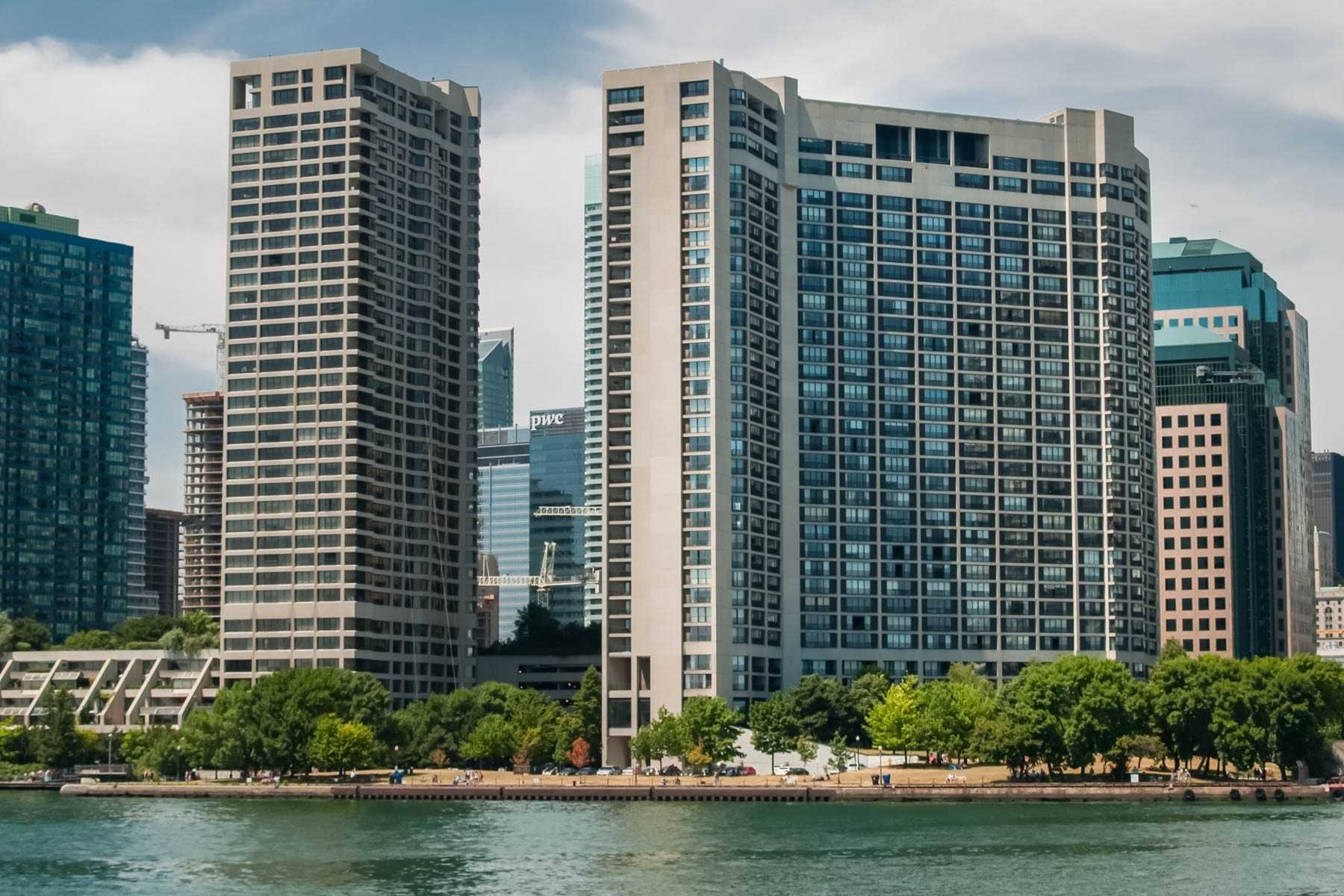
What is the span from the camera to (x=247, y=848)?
186 meters

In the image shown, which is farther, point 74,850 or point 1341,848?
point 74,850

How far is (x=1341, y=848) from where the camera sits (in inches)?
6900

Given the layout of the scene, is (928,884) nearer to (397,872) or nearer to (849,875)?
(849,875)

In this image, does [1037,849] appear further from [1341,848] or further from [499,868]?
[499,868]

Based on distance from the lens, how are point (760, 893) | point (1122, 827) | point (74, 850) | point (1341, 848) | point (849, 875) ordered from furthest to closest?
point (1122, 827) → point (74, 850) → point (1341, 848) → point (849, 875) → point (760, 893)

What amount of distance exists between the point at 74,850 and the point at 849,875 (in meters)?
71.4

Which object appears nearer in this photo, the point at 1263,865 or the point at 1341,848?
the point at 1263,865

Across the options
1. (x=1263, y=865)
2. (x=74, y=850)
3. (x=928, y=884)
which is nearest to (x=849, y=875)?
(x=928, y=884)

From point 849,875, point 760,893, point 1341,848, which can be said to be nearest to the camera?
point 760,893

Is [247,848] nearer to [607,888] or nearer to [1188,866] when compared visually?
[607,888]

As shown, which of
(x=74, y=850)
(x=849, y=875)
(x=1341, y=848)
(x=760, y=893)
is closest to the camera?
(x=760, y=893)

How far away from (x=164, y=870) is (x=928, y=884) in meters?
61.0

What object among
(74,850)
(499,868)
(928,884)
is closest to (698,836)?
(499,868)

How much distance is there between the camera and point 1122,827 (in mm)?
199125
